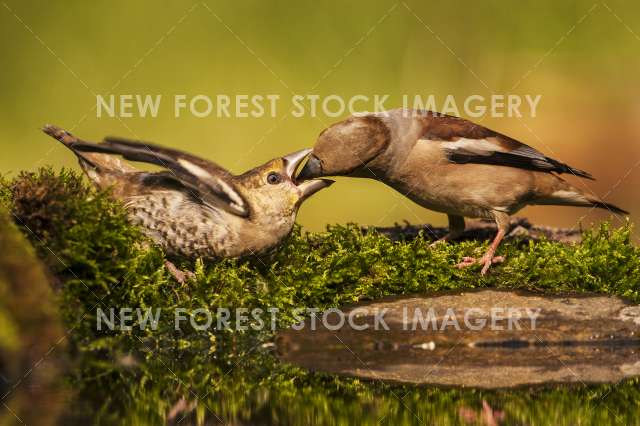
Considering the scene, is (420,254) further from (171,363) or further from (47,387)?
(47,387)

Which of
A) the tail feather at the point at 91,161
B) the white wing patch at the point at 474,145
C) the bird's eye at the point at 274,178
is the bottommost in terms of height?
the bird's eye at the point at 274,178

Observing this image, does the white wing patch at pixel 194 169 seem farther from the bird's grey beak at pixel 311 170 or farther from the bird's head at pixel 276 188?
the bird's grey beak at pixel 311 170

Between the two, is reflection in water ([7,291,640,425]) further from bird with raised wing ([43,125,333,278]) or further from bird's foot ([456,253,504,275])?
bird with raised wing ([43,125,333,278])

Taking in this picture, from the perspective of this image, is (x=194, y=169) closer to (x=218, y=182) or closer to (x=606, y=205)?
(x=218, y=182)

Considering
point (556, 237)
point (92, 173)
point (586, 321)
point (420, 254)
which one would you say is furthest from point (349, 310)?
point (556, 237)

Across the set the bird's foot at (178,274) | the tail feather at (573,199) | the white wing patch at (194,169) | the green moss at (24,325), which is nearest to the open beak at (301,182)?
the white wing patch at (194,169)

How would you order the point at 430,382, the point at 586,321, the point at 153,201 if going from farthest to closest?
the point at 153,201 < the point at 586,321 < the point at 430,382
